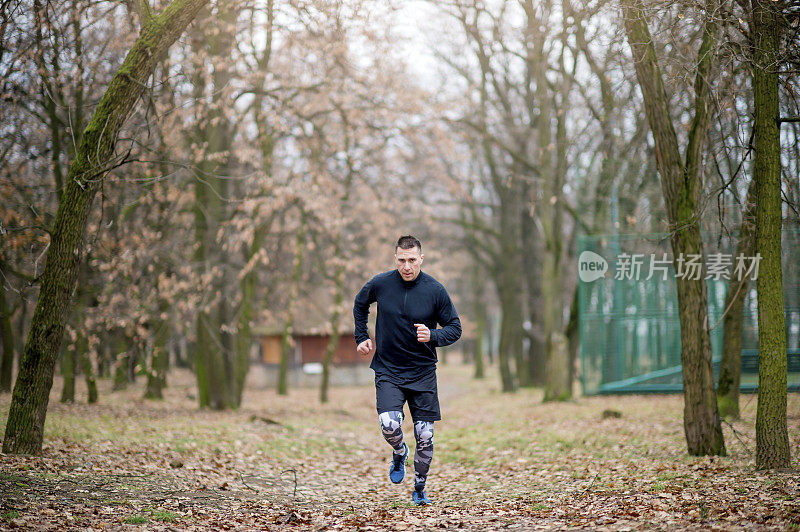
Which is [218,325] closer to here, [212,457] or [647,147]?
[212,457]

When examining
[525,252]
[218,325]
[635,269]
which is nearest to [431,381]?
[218,325]

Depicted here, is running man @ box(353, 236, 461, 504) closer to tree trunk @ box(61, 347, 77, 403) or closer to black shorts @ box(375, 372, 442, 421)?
black shorts @ box(375, 372, 442, 421)

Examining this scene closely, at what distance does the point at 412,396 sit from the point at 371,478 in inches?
122

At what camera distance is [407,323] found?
662 cm

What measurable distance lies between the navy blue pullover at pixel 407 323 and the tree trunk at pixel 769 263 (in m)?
3.24

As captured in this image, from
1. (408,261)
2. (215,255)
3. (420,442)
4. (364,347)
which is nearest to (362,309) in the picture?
(364,347)

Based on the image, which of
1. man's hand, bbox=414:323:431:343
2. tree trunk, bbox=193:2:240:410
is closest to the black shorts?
man's hand, bbox=414:323:431:343

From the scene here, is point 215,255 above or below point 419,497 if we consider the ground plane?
above

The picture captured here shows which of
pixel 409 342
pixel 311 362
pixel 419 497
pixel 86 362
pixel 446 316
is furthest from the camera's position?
pixel 311 362

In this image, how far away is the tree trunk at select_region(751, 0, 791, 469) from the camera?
7.25 meters

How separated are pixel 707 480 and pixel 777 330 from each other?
1.68 meters

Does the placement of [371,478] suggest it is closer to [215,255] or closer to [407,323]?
[407,323]

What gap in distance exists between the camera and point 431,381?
675 centimetres

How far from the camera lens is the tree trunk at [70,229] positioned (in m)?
7.83
